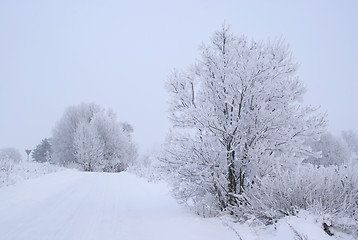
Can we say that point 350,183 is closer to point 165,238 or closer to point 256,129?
point 256,129

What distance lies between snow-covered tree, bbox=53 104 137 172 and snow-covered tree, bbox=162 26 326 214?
27.5 metres

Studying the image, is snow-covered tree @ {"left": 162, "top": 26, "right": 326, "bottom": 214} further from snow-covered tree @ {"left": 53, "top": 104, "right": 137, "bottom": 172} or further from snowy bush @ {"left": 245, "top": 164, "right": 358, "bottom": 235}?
snow-covered tree @ {"left": 53, "top": 104, "right": 137, "bottom": 172}

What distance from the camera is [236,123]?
440cm

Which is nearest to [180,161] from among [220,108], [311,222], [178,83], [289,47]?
[220,108]

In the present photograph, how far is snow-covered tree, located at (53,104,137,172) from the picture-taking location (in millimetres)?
29844

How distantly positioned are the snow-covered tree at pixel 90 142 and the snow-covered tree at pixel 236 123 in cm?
2749

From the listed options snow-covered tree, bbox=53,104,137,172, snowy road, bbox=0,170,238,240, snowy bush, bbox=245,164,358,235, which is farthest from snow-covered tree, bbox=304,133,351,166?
snowy road, bbox=0,170,238,240

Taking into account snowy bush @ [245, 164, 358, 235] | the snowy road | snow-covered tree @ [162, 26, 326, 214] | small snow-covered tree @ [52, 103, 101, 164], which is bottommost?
the snowy road

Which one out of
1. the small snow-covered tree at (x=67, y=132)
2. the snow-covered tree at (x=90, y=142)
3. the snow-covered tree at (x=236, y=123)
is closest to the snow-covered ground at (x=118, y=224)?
the snow-covered tree at (x=236, y=123)

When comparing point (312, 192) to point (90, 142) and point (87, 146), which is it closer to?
point (90, 142)

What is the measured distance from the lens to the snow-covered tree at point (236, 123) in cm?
441

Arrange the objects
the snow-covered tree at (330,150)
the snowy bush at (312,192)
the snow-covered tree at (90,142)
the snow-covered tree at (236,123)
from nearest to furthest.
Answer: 1. the snowy bush at (312,192)
2. the snow-covered tree at (236,123)
3. the snow-covered tree at (330,150)
4. the snow-covered tree at (90,142)

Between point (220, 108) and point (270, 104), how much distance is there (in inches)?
44.9

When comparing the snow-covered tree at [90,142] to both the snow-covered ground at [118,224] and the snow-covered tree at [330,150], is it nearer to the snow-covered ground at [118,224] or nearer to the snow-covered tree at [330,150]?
the snow-covered ground at [118,224]
